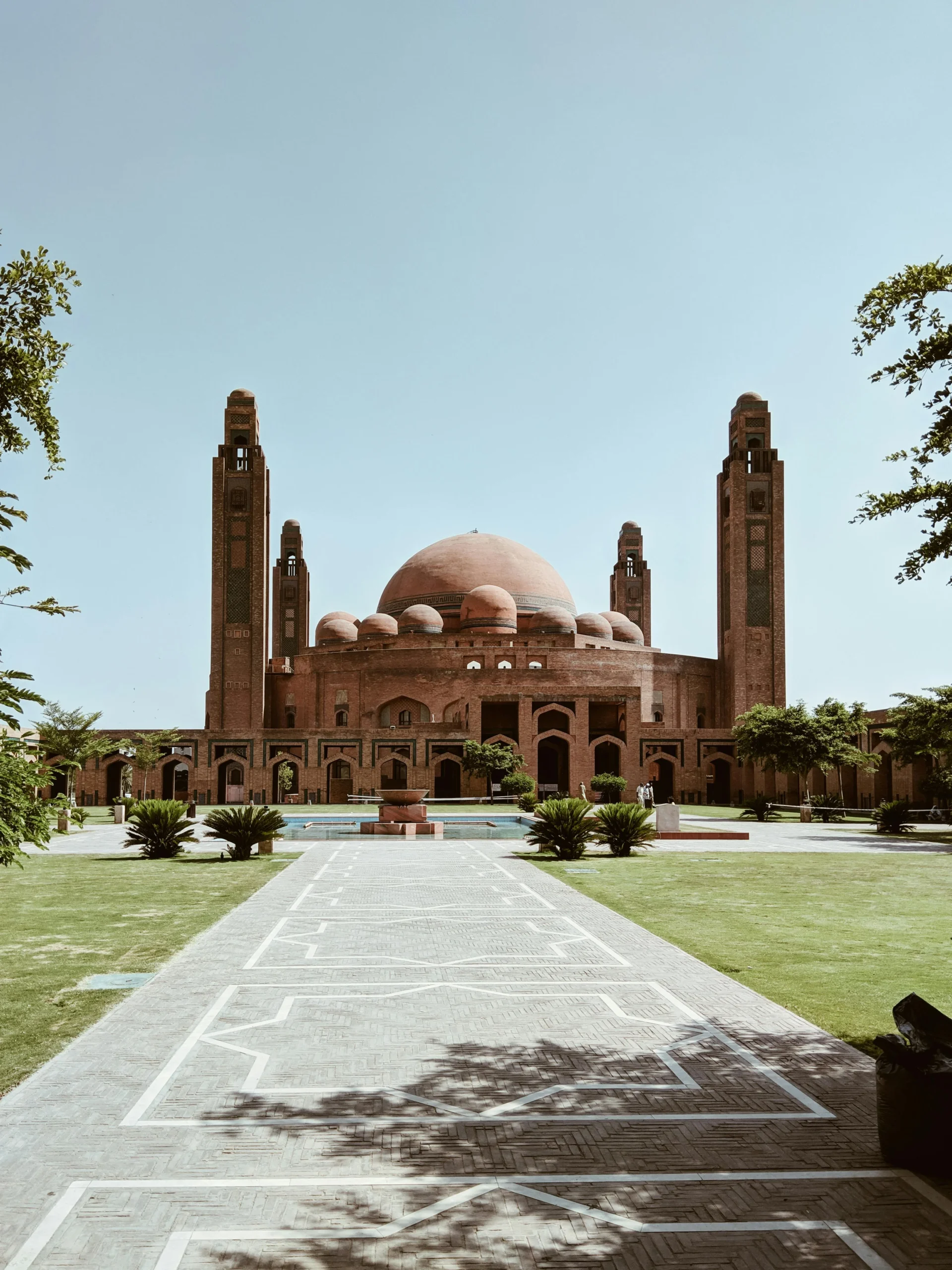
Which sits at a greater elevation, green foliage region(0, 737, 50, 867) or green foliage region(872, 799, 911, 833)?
green foliage region(0, 737, 50, 867)

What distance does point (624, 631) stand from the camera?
5772 cm

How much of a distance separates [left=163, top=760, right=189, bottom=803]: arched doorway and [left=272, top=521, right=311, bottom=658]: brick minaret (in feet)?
46.9

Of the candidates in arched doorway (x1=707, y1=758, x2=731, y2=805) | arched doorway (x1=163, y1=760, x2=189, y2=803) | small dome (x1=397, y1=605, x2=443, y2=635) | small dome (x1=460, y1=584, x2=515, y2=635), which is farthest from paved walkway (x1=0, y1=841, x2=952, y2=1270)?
small dome (x1=397, y1=605, x2=443, y2=635)

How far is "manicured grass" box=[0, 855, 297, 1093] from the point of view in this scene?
622cm

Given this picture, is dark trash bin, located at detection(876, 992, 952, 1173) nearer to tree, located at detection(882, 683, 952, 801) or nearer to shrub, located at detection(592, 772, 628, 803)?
tree, located at detection(882, 683, 952, 801)

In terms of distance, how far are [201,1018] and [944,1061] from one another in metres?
4.27

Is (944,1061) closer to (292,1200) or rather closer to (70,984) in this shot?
(292,1200)

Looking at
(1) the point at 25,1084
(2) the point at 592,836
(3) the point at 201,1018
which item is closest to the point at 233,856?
(2) the point at 592,836

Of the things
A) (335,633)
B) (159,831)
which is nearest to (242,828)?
(159,831)

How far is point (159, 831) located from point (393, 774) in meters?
25.7

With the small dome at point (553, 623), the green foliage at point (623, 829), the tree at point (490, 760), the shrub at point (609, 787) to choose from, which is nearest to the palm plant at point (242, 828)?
the green foliage at point (623, 829)

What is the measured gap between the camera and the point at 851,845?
21.3 m

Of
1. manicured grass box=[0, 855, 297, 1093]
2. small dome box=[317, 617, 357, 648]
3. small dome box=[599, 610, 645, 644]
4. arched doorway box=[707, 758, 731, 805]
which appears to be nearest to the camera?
manicured grass box=[0, 855, 297, 1093]

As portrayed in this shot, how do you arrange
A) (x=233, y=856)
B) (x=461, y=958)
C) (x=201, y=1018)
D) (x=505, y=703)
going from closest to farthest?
1. (x=201, y=1018)
2. (x=461, y=958)
3. (x=233, y=856)
4. (x=505, y=703)
